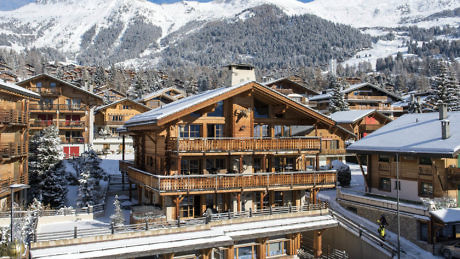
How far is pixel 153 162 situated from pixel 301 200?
37.4ft

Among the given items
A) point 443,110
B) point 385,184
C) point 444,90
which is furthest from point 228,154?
point 444,90

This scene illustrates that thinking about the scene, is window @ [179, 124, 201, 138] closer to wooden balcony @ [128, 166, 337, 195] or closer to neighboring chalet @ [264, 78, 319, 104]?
wooden balcony @ [128, 166, 337, 195]

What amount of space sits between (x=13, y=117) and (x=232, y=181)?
697 inches

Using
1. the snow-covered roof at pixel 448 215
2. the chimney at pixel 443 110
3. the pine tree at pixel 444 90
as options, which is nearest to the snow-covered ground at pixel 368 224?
the snow-covered roof at pixel 448 215

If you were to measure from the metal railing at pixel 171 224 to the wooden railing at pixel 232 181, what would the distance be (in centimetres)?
163

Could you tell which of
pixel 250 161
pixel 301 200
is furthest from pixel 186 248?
pixel 301 200

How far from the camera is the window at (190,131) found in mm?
28578

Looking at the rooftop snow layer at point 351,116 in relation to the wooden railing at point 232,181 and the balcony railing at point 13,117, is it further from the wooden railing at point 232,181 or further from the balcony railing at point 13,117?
the balcony railing at point 13,117

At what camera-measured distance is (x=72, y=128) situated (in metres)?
57.0

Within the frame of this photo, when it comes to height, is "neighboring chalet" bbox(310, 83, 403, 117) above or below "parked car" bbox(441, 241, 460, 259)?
above

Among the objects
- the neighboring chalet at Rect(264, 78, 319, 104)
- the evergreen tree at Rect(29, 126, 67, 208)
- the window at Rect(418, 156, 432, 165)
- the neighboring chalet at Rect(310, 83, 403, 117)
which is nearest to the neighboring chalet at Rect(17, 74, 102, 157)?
the evergreen tree at Rect(29, 126, 67, 208)

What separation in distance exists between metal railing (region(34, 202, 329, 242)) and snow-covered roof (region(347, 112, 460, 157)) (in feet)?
24.4

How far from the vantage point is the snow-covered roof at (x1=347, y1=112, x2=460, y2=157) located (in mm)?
28734

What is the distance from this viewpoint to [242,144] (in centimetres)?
2762
